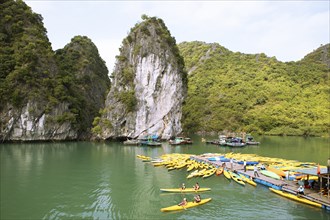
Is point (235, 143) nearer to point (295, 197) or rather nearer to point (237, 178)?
point (237, 178)

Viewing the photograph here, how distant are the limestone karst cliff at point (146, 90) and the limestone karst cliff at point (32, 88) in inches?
296

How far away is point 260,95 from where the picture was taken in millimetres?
91312

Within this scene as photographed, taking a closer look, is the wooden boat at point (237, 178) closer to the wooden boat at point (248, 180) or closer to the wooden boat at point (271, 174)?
the wooden boat at point (248, 180)

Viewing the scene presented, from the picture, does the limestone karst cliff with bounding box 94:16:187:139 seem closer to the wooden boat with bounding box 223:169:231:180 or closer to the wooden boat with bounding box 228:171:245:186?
the wooden boat with bounding box 223:169:231:180

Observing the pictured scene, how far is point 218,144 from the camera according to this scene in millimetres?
53781

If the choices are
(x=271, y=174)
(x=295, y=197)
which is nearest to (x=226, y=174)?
(x=271, y=174)

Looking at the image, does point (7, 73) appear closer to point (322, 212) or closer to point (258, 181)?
point (258, 181)

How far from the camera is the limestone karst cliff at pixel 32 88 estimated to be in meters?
55.2

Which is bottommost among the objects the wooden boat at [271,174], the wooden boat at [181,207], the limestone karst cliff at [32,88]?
the wooden boat at [181,207]

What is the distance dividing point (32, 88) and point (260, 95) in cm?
6503

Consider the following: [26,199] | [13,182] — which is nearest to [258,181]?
[26,199]

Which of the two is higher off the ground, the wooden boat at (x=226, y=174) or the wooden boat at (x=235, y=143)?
the wooden boat at (x=235, y=143)

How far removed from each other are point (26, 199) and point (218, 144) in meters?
39.7

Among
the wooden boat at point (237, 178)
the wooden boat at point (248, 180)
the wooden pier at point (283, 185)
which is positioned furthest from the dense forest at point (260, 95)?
the wooden boat at point (248, 180)
